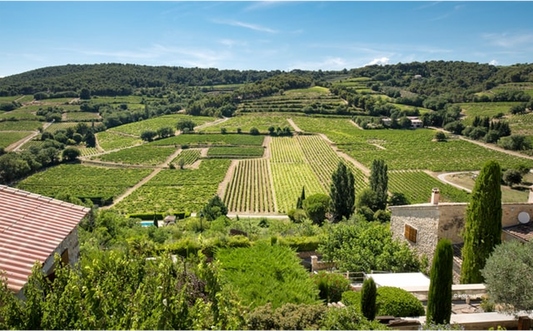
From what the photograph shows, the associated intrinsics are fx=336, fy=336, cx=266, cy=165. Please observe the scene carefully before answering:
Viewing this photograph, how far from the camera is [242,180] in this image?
64625 mm

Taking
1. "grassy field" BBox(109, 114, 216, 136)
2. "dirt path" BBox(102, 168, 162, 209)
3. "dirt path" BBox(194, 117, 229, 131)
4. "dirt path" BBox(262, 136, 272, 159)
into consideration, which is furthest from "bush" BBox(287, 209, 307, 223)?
"grassy field" BBox(109, 114, 216, 136)

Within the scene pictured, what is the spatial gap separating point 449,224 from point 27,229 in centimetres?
1715

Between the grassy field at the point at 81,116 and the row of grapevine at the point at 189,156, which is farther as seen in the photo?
the grassy field at the point at 81,116

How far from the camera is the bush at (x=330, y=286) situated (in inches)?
554

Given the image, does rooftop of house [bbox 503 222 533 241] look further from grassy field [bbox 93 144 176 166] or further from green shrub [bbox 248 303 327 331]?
grassy field [bbox 93 144 176 166]

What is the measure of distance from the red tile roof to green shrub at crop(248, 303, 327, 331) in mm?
5236

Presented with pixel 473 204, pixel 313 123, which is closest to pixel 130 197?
pixel 473 204

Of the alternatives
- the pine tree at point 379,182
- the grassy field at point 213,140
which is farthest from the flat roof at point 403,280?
the grassy field at point 213,140

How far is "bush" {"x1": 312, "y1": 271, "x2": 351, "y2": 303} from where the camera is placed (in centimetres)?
1406

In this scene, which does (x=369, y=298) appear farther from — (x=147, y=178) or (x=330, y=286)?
(x=147, y=178)

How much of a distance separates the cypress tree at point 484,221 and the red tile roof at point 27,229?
50.4 ft

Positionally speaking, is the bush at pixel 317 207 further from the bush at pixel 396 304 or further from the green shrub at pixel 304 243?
the bush at pixel 396 304

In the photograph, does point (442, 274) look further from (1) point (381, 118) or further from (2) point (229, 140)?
(1) point (381, 118)

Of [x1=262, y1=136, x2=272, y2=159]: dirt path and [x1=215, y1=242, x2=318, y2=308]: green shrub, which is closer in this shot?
[x1=215, y1=242, x2=318, y2=308]: green shrub
